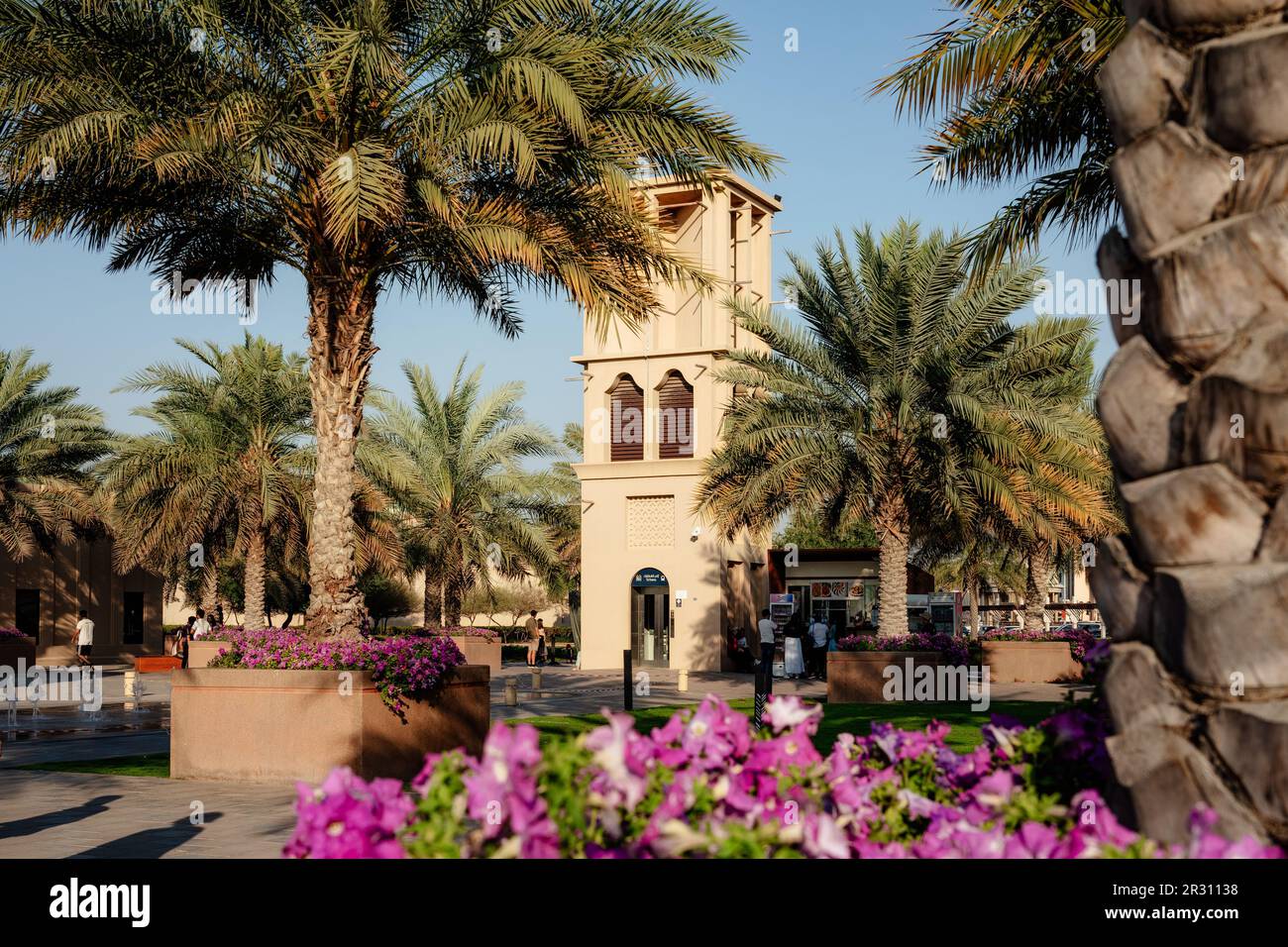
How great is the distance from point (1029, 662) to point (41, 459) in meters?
28.2

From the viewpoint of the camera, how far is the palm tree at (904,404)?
22.9m

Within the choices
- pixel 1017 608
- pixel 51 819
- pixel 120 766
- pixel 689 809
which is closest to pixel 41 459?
pixel 120 766

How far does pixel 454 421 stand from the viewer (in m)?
A: 38.5

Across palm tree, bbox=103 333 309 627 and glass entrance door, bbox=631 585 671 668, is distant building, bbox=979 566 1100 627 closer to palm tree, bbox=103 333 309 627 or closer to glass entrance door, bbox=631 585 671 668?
glass entrance door, bbox=631 585 671 668

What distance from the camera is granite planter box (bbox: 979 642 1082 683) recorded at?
30578mm

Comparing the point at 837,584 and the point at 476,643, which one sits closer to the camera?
the point at 476,643

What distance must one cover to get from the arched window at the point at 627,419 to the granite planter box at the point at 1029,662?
1526cm

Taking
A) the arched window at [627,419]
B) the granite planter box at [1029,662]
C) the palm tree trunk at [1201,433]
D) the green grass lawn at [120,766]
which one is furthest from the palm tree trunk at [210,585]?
the palm tree trunk at [1201,433]

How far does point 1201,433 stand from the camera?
3389 millimetres

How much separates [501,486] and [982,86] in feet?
89.5

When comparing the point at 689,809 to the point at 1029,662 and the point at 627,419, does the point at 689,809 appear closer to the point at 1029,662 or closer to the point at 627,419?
the point at 1029,662

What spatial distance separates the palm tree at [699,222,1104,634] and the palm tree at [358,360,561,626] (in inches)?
534
